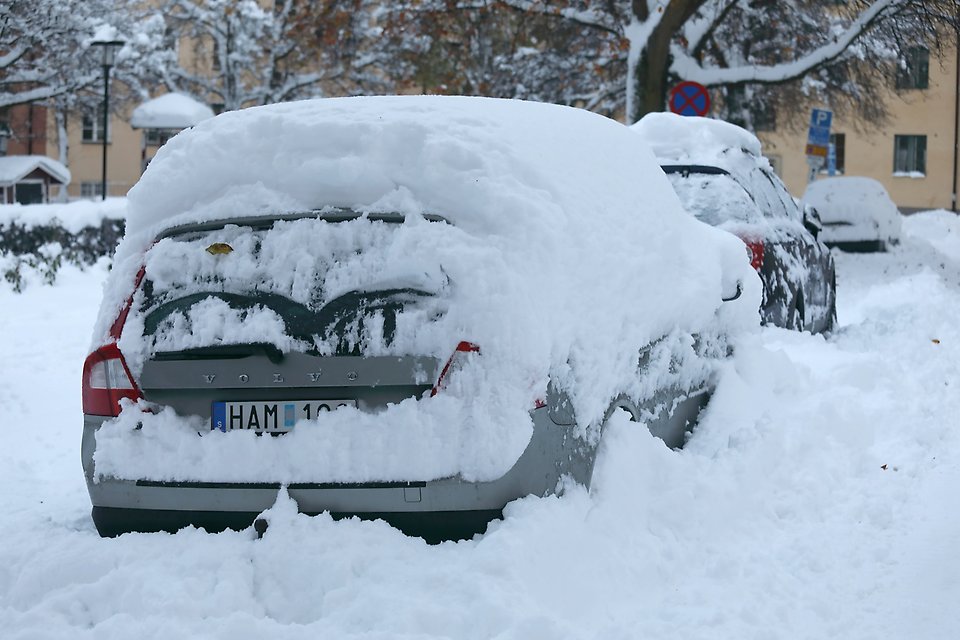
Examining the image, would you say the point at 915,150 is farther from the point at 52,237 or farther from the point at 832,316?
the point at 832,316

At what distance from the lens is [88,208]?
17.4 meters

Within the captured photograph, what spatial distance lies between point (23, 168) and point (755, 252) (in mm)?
28601

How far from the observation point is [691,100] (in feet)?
55.0

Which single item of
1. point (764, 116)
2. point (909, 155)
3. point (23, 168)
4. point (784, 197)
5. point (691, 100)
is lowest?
point (784, 197)

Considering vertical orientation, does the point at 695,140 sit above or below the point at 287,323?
above

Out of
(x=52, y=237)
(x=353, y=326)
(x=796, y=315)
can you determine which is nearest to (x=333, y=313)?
(x=353, y=326)

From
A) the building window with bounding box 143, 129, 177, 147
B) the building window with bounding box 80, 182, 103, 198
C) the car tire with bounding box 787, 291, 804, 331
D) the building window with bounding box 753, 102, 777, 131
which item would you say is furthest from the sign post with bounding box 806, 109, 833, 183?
the building window with bounding box 80, 182, 103, 198

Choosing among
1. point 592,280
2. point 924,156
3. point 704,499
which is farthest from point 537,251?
point 924,156

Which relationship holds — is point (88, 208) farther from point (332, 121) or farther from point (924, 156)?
point (924, 156)

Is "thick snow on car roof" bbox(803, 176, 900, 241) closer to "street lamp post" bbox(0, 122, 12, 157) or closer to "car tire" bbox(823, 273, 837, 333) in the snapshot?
"car tire" bbox(823, 273, 837, 333)

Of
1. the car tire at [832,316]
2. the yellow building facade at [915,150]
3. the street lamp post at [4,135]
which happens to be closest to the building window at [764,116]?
the yellow building facade at [915,150]

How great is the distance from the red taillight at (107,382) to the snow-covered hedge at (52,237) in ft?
34.9

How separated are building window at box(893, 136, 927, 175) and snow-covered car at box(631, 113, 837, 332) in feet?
142

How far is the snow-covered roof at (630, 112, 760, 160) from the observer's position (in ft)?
33.8
